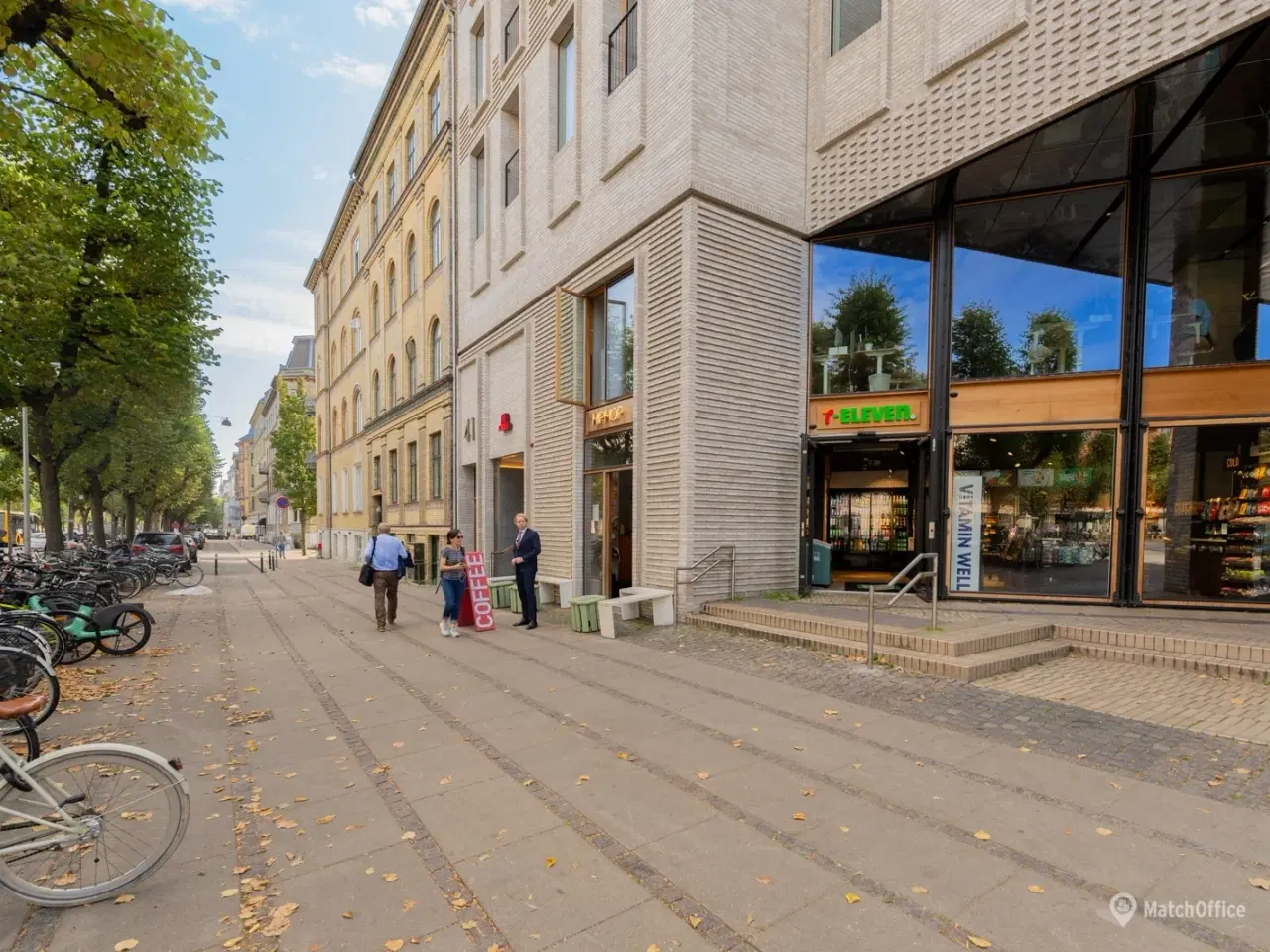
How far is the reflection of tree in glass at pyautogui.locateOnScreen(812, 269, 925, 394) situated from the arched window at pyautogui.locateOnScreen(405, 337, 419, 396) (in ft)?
51.1

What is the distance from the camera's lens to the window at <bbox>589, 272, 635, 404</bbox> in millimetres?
11195

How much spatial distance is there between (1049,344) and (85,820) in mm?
11884

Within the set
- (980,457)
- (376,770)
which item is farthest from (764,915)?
(980,457)

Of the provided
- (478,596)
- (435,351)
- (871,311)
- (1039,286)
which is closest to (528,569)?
(478,596)

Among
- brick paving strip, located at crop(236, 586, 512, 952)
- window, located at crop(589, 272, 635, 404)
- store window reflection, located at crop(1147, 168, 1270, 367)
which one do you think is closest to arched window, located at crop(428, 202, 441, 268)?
window, located at crop(589, 272, 635, 404)

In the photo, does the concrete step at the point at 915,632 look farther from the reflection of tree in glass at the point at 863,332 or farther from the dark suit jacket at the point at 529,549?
the reflection of tree in glass at the point at 863,332

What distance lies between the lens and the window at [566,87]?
41.6 ft

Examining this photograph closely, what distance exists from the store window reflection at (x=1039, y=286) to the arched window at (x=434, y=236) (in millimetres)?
15585

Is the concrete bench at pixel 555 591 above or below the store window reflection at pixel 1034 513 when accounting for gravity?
below

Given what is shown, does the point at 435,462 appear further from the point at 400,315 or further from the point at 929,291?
the point at 929,291

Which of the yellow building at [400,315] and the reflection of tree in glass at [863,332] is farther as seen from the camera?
the yellow building at [400,315]

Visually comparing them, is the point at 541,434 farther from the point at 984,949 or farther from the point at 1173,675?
the point at 984,949

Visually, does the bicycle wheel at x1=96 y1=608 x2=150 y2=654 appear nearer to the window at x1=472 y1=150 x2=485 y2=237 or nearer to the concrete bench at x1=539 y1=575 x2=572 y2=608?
the concrete bench at x1=539 y1=575 x2=572 y2=608

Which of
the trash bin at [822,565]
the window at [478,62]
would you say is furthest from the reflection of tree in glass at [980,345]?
the window at [478,62]
